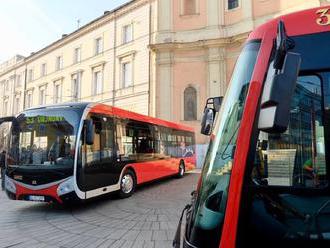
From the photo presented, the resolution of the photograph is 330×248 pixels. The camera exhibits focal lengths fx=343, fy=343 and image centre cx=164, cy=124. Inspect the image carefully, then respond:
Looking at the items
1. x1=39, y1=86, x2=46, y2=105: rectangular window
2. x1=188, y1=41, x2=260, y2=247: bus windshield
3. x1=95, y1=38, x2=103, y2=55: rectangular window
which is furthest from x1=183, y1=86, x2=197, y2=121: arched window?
x1=188, y1=41, x2=260, y2=247: bus windshield

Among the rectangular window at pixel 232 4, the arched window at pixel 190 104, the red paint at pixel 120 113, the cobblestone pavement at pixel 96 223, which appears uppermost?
the rectangular window at pixel 232 4

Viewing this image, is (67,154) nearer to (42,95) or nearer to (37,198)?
(37,198)

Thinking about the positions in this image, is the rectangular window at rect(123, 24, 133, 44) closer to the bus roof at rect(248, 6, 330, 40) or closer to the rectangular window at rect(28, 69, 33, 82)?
the rectangular window at rect(28, 69, 33, 82)

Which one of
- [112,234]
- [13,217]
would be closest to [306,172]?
[112,234]

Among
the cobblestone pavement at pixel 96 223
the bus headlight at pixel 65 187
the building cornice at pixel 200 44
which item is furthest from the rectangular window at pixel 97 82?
the bus headlight at pixel 65 187

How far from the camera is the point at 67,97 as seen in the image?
127 ft

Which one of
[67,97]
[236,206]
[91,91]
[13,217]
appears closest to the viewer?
[236,206]

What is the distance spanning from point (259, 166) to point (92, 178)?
6961mm

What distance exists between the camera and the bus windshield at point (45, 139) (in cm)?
850

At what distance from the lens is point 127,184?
10.9 meters

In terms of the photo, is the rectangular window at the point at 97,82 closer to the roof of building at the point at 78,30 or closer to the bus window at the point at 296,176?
the roof of building at the point at 78,30

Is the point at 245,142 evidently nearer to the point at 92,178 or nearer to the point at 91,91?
the point at 92,178

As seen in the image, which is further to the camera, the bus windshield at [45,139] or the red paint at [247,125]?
the bus windshield at [45,139]

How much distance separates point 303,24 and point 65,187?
6934 mm
